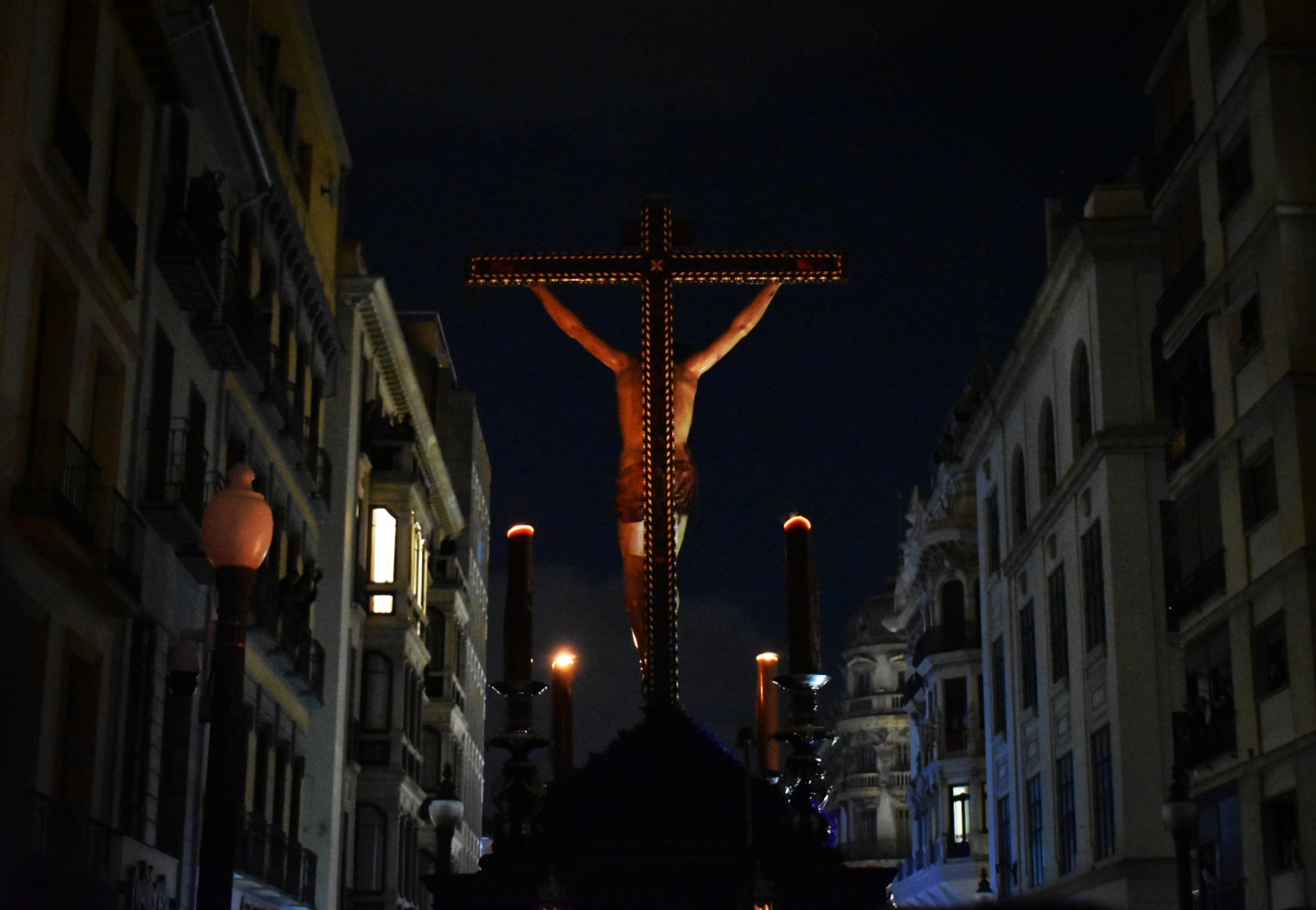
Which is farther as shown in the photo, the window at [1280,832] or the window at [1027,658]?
the window at [1027,658]

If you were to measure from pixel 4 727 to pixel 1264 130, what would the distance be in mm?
21292

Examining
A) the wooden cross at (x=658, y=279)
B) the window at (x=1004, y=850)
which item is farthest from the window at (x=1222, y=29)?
the window at (x=1004, y=850)

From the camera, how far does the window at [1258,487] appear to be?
101 ft

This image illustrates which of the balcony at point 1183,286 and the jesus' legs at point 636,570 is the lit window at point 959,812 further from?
the jesus' legs at point 636,570

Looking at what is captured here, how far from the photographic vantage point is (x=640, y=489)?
18.7 m

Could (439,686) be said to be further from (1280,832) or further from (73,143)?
(73,143)

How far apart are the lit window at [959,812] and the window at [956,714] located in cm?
129

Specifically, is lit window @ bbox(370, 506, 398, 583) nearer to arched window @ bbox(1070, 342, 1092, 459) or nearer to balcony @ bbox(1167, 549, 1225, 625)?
arched window @ bbox(1070, 342, 1092, 459)

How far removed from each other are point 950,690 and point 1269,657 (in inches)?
1156

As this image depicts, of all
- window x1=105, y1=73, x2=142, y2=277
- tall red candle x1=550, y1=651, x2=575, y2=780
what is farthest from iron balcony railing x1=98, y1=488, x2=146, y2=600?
tall red candle x1=550, y1=651, x2=575, y2=780

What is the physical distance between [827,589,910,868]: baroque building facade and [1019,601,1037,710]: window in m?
48.8

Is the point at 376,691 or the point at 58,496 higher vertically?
the point at 376,691

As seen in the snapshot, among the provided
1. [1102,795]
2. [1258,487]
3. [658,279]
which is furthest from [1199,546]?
[658,279]

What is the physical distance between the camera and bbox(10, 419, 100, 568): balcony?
19.2 m
